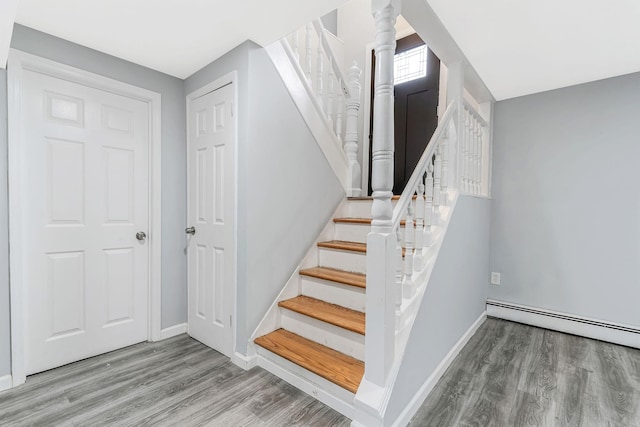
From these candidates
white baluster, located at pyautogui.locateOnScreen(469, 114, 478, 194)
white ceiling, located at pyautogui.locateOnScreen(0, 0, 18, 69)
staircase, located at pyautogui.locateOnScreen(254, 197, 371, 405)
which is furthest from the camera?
white baluster, located at pyautogui.locateOnScreen(469, 114, 478, 194)

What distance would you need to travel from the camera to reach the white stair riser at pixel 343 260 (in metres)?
2.16

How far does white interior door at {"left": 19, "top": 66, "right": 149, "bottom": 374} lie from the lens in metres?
1.85

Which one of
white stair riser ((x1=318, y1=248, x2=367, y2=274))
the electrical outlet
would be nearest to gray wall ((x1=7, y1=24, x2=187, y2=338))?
white stair riser ((x1=318, y1=248, x2=367, y2=274))

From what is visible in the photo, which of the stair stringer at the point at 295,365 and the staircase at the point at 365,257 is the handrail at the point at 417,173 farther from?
the stair stringer at the point at 295,365

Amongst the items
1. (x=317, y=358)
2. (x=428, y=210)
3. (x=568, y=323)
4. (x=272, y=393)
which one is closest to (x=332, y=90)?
(x=428, y=210)

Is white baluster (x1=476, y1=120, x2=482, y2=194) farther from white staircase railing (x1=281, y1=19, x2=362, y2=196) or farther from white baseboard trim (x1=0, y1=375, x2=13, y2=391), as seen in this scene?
white baseboard trim (x1=0, y1=375, x2=13, y2=391)

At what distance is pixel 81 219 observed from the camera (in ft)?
6.66

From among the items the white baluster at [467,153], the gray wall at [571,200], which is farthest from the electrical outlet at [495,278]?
the white baluster at [467,153]

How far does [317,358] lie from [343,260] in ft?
2.45

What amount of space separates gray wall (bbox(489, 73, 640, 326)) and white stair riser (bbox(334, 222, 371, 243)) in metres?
1.54

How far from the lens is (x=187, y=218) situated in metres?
2.53

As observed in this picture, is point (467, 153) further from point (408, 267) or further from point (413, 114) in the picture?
point (408, 267)

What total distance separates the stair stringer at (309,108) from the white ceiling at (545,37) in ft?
3.33

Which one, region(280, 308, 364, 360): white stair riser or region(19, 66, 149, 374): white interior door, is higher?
region(19, 66, 149, 374): white interior door
